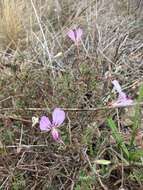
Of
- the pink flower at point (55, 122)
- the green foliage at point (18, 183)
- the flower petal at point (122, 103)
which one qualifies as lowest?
the green foliage at point (18, 183)

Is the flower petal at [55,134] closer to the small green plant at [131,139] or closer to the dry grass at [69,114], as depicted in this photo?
the dry grass at [69,114]

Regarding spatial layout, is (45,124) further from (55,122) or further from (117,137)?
(117,137)

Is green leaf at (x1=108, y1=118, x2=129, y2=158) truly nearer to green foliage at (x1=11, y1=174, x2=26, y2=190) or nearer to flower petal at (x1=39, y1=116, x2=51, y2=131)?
flower petal at (x1=39, y1=116, x2=51, y2=131)

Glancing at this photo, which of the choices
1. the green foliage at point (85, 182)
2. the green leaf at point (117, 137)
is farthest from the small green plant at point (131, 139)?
the green foliage at point (85, 182)

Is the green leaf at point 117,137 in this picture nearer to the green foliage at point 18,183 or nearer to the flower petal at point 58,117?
the flower petal at point 58,117

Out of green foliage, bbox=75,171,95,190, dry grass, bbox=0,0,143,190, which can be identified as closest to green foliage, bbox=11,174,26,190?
dry grass, bbox=0,0,143,190

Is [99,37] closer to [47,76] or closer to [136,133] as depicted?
[47,76]

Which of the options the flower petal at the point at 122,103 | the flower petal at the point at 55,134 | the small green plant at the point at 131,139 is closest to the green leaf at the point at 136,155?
the small green plant at the point at 131,139

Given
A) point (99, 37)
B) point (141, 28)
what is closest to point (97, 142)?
point (99, 37)

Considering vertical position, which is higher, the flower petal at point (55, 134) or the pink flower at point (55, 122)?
the pink flower at point (55, 122)

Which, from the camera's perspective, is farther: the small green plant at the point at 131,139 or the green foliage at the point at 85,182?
the small green plant at the point at 131,139
